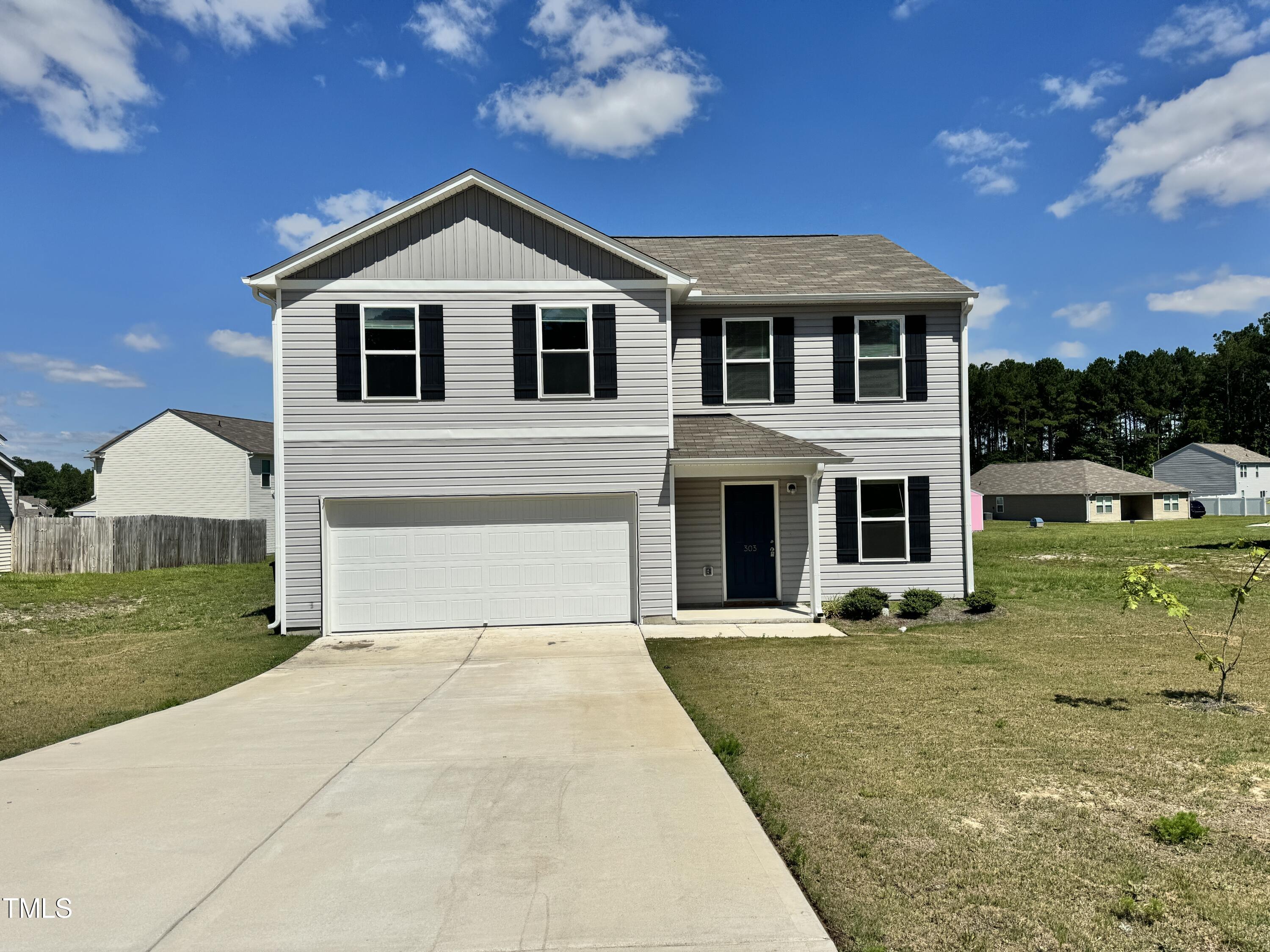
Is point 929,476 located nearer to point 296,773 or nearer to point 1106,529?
point 296,773

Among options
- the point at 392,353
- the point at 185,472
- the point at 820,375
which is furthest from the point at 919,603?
the point at 185,472

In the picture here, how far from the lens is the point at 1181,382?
83.4 meters

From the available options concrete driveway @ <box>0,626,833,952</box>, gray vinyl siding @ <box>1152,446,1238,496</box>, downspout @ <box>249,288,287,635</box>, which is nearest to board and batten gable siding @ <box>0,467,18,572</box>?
downspout @ <box>249,288,287,635</box>

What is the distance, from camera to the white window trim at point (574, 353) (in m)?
13.6

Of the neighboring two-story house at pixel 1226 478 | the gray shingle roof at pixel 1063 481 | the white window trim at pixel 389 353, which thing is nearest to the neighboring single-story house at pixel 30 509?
the white window trim at pixel 389 353

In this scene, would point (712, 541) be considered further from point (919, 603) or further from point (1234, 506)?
point (1234, 506)

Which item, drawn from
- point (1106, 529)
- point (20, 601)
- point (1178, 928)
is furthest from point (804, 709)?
point (1106, 529)

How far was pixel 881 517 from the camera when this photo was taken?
15.2 m

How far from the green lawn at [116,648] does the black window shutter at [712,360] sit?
7.97 meters

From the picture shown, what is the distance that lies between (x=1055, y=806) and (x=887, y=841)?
1282mm

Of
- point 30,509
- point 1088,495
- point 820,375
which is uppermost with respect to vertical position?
point 820,375

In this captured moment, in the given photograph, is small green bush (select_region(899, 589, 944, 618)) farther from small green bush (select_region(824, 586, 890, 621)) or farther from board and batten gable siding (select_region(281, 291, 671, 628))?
board and batten gable siding (select_region(281, 291, 671, 628))

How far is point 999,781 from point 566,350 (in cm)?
976

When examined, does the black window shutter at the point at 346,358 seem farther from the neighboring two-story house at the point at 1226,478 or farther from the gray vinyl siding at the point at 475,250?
the neighboring two-story house at the point at 1226,478
